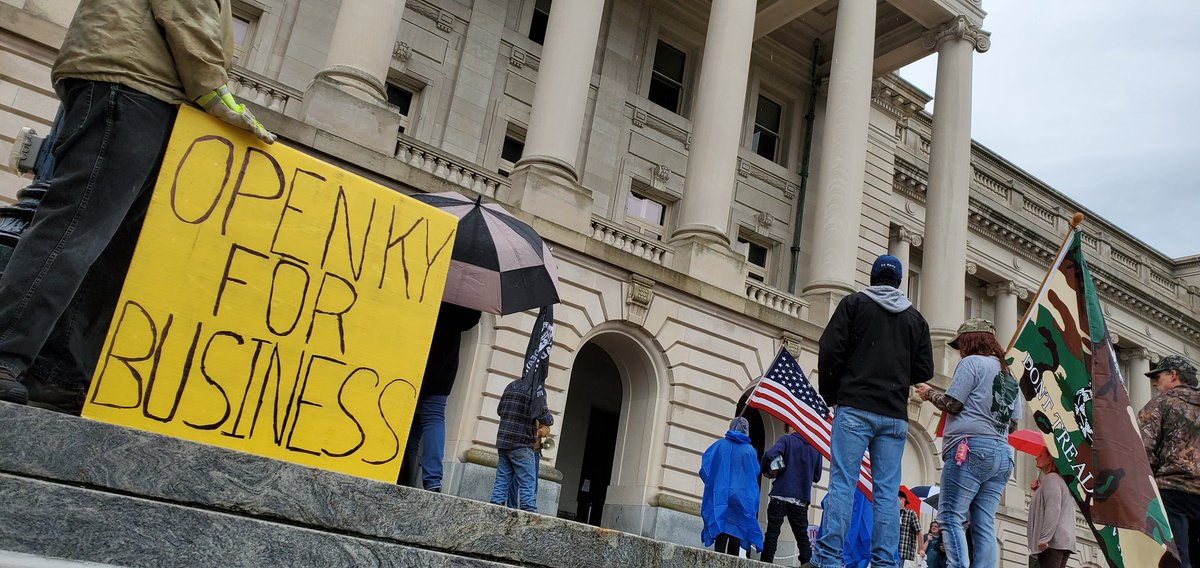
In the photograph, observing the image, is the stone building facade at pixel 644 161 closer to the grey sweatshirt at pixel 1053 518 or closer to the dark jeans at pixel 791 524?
the dark jeans at pixel 791 524

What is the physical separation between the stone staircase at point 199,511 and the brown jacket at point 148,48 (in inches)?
60.8

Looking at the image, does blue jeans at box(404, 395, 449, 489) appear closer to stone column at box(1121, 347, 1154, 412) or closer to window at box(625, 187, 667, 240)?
window at box(625, 187, 667, 240)

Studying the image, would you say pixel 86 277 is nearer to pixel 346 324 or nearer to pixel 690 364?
pixel 346 324

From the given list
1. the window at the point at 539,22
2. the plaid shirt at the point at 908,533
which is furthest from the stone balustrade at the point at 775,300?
the window at the point at 539,22

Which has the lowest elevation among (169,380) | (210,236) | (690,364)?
(169,380)

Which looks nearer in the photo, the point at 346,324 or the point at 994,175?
the point at 346,324

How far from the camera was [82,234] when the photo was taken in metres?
3.18

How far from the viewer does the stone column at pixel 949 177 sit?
20516 millimetres

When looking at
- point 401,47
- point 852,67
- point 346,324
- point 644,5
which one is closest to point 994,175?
point 852,67

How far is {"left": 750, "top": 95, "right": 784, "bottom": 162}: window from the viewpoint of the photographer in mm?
23562

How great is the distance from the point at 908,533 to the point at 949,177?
11.1 m

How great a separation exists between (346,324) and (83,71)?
1.47 m

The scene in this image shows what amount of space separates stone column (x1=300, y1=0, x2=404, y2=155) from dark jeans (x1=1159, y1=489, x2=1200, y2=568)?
11012 mm

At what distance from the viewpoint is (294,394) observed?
3686 mm
